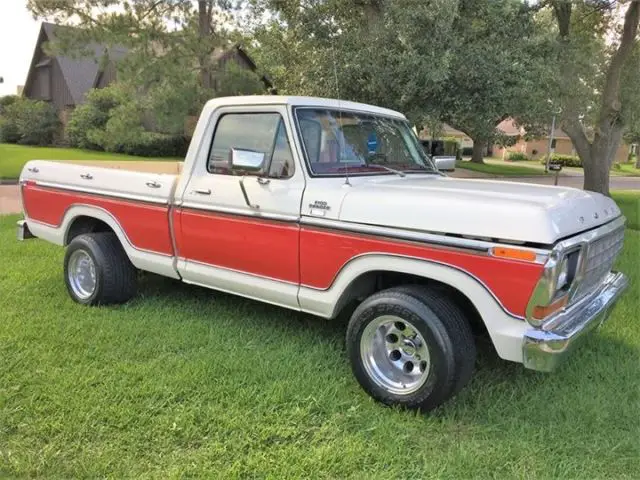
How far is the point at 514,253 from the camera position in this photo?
2.93 m

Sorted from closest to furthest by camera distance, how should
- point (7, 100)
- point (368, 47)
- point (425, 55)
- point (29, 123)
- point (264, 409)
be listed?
1. point (264, 409)
2. point (425, 55)
3. point (368, 47)
4. point (29, 123)
5. point (7, 100)

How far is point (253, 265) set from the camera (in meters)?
4.07

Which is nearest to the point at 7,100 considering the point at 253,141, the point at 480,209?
the point at 253,141

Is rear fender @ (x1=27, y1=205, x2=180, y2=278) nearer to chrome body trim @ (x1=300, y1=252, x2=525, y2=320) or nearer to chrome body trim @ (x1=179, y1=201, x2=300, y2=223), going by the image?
chrome body trim @ (x1=179, y1=201, x2=300, y2=223)

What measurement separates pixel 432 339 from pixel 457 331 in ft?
0.56

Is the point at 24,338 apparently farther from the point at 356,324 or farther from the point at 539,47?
the point at 539,47

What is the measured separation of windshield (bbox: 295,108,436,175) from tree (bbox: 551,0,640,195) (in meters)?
7.89

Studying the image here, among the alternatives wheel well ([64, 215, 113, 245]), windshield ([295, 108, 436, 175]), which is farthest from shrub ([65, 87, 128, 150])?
windshield ([295, 108, 436, 175])

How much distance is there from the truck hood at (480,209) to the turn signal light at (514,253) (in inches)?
2.3

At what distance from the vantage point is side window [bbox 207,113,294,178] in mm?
3957

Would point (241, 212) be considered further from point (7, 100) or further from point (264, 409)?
point (7, 100)

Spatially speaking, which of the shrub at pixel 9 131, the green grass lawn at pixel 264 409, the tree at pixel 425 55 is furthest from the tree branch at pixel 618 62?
the shrub at pixel 9 131

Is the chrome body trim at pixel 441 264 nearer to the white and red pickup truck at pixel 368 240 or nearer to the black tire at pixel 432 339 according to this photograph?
the white and red pickup truck at pixel 368 240

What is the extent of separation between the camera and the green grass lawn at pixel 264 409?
9.53 feet
